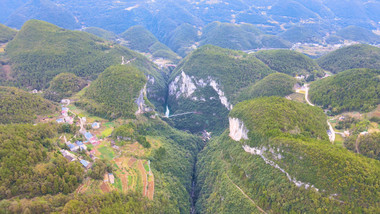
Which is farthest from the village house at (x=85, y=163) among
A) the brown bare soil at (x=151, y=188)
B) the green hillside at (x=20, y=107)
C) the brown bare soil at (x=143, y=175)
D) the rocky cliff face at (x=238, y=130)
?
the rocky cliff face at (x=238, y=130)

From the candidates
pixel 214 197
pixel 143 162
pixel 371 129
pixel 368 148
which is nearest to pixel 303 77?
pixel 371 129

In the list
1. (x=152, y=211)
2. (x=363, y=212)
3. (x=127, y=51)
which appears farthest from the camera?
(x=127, y=51)

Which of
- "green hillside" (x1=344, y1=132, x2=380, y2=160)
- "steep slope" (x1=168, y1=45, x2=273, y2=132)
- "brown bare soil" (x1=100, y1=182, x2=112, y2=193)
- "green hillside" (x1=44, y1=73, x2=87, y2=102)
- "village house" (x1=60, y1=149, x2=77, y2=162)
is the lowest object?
"steep slope" (x1=168, y1=45, x2=273, y2=132)

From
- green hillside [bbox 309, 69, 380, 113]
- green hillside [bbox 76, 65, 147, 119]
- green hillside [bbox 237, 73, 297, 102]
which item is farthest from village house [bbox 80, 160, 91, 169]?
green hillside [bbox 309, 69, 380, 113]

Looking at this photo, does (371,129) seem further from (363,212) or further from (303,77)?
(303,77)

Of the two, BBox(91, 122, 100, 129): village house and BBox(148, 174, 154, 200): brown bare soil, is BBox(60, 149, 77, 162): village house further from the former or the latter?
BBox(148, 174, 154, 200): brown bare soil

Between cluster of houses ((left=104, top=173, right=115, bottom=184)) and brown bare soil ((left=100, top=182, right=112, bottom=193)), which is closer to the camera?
brown bare soil ((left=100, top=182, right=112, bottom=193))

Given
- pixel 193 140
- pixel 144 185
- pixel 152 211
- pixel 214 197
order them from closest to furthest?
pixel 152 211, pixel 144 185, pixel 214 197, pixel 193 140
